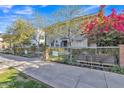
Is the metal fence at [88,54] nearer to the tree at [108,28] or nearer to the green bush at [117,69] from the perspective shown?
the green bush at [117,69]

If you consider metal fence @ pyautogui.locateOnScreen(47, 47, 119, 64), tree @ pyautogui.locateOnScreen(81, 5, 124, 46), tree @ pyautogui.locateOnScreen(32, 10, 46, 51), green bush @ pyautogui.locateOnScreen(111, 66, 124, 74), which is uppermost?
tree @ pyautogui.locateOnScreen(32, 10, 46, 51)

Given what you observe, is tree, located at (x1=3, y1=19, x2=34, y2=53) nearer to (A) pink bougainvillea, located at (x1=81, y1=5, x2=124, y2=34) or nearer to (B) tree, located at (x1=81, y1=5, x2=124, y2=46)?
(B) tree, located at (x1=81, y1=5, x2=124, y2=46)

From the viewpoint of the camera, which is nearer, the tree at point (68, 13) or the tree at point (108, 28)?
the tree at point (108, 28)

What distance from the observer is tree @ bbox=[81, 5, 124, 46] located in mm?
10342

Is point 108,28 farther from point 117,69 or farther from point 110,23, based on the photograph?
point 117,69

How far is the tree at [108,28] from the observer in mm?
10342

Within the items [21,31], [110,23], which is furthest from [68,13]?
[21,31]

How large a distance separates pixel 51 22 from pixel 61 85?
459 inches

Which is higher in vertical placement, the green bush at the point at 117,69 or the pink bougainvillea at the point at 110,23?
the pink bougainvillea at the point at 110,23

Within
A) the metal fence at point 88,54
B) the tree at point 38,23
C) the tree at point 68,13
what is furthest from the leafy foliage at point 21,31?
the metal fence at point 88,54

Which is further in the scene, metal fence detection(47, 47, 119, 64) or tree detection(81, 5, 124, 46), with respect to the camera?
tree detection(81, 5, 124, 46)

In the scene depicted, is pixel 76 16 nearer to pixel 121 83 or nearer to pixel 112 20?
pixel 112 20

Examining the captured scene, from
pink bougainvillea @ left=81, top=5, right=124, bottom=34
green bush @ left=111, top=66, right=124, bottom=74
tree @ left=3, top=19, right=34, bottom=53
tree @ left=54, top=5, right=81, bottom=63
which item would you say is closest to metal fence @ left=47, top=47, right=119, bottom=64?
green bush @ left=111, top=66, right=124, bottom=74
